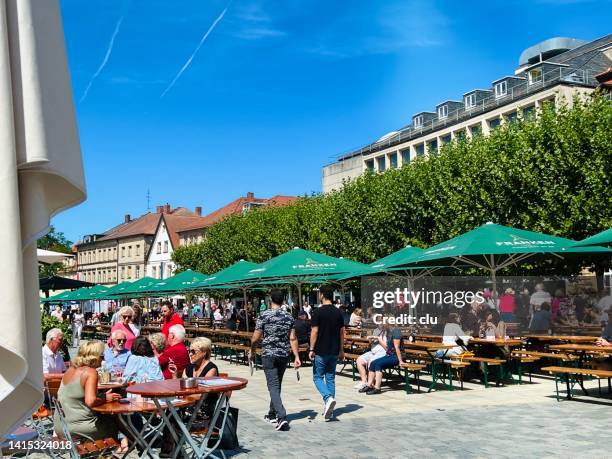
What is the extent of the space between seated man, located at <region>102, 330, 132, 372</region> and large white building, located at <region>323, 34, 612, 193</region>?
1227 inches

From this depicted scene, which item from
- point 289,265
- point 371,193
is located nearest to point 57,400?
point 289,265

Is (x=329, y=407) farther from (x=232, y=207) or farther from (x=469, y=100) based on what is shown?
(x=232, y=207)

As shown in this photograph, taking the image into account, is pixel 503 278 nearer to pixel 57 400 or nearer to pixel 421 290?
pixel 421 290

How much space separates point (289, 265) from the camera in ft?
58.5

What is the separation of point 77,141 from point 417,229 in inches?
1107

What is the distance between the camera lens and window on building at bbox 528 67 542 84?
162 ft

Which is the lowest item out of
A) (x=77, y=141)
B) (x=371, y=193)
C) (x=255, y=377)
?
(x=255, y=377)

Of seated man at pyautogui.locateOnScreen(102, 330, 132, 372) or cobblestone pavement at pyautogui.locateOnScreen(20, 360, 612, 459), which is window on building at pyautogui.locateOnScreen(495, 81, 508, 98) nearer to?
cobblestone pavement at pyautogui.locateOnScreen(20, 360, 612, 459)

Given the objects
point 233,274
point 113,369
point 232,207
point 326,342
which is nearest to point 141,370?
point 113,369

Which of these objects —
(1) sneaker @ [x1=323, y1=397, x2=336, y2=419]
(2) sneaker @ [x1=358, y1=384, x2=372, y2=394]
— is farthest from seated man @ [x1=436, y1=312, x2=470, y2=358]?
(1) sneaker @ [x1=323, y1=397, x2=336, y2=419]

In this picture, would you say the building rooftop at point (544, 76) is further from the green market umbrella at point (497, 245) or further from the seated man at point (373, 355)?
the seated man at point (373, 355)

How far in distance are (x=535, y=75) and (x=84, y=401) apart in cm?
4995

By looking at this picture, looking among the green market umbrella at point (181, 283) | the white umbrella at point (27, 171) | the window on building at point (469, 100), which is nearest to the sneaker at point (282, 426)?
the white umbrella at point (27, 171)

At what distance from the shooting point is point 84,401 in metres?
6.62
